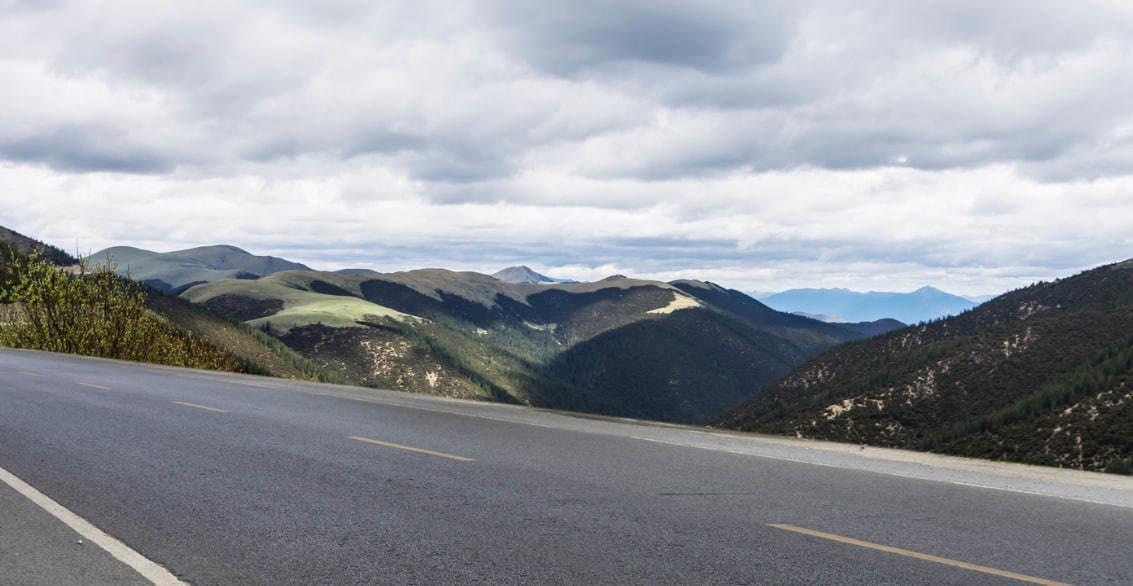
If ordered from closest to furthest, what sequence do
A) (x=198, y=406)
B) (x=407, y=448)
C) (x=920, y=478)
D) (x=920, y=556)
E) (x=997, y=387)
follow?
(x=920, y=556) < (x=920, y=478) < (x=407, y=448) < (x=198, y=406) < (x=997, y=387)

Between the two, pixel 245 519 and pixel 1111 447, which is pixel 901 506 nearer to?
pixel 245 519

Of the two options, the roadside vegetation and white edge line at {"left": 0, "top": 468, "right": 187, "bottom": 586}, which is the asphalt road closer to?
white edge line at {"left": 0, "top": 468, "right": 187, "bottom": 586}

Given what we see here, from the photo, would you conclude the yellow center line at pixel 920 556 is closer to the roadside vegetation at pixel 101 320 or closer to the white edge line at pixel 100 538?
the white edge line at pixel 100 538

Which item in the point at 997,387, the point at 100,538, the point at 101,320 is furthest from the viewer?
the point at 997,387

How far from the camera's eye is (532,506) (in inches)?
332

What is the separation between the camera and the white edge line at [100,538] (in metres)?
6.06

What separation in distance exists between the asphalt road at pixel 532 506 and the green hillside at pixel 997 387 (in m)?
30.7

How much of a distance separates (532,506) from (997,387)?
94.4m

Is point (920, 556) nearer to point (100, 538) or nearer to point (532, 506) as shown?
point (532, 506)

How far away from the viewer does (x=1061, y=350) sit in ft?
297

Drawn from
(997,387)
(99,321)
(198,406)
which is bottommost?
(997,387)

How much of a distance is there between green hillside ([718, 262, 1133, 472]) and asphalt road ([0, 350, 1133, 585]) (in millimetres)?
30665

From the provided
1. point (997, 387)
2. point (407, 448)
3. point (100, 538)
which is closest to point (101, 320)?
point (407, 448)

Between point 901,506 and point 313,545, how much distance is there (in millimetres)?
6150
